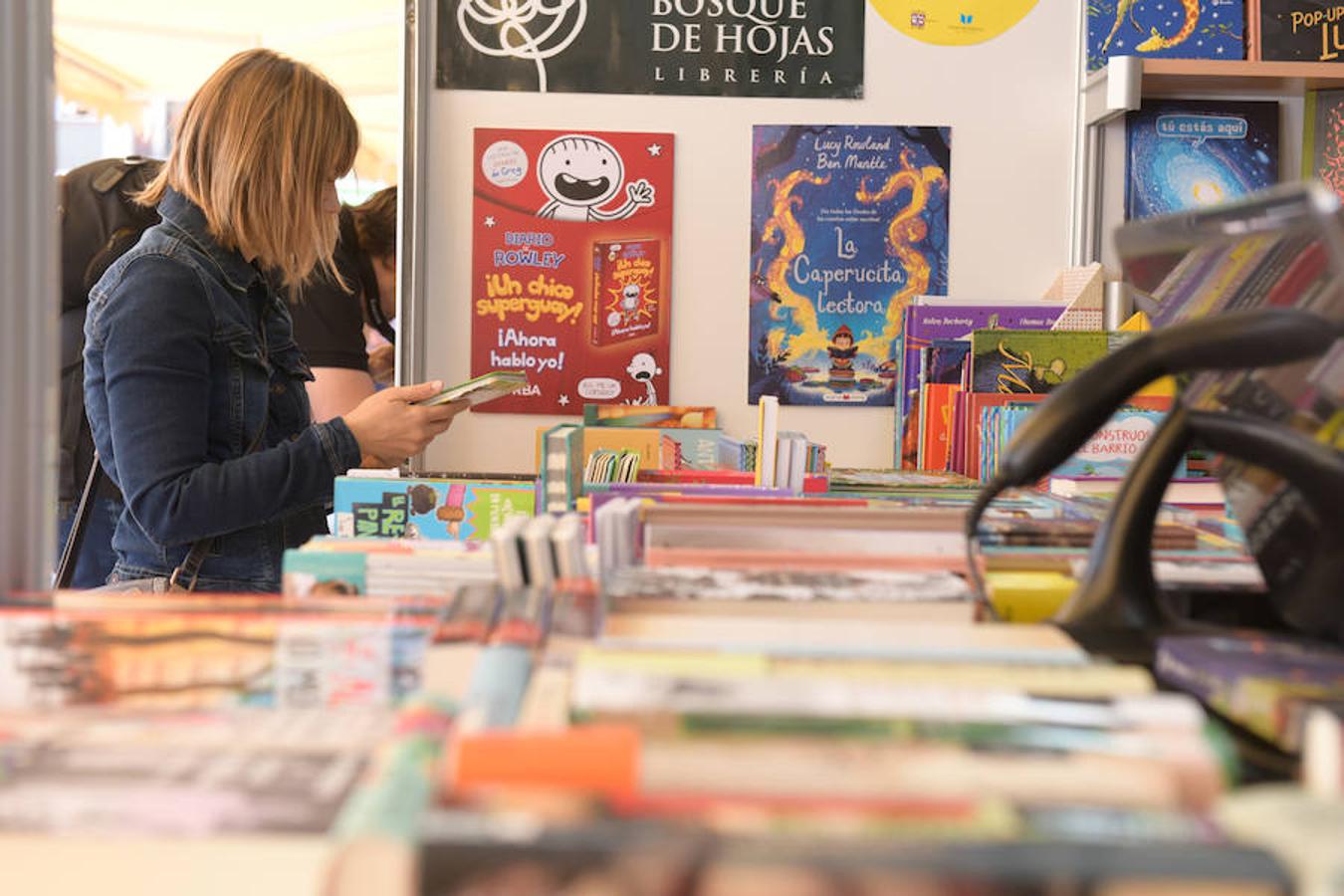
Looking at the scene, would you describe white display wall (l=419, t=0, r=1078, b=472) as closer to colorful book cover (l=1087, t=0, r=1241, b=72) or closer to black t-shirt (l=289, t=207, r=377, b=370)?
colorful book cover (l=1087, t=0, r=1241, b=72)

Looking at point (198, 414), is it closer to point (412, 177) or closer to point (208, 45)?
point (412, 177)

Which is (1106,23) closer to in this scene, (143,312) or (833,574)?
(143,312)

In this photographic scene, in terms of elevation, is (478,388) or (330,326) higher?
(330,326)

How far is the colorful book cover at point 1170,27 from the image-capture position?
3096 millimetres

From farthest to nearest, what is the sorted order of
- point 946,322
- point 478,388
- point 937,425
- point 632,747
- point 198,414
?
point 946,322, point 937,425, point 478,388, point 198,414, point 632,747

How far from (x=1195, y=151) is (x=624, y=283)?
1402 mm

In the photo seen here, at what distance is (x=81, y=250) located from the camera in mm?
2521

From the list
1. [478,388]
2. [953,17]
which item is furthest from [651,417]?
[953,17]

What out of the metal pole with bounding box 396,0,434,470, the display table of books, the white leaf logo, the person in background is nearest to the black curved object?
the display table of books

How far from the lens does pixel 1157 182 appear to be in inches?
124

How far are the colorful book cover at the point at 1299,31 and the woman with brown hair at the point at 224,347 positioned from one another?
2205 mm

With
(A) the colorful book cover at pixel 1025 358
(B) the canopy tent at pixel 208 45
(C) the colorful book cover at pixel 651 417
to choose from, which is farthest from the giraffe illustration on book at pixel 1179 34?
(B) the canopy tent at pixel 208 45

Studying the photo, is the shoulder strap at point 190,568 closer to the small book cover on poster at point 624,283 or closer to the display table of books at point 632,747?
the display table of books at point 632,747

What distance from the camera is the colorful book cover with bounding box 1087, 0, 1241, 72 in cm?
310
